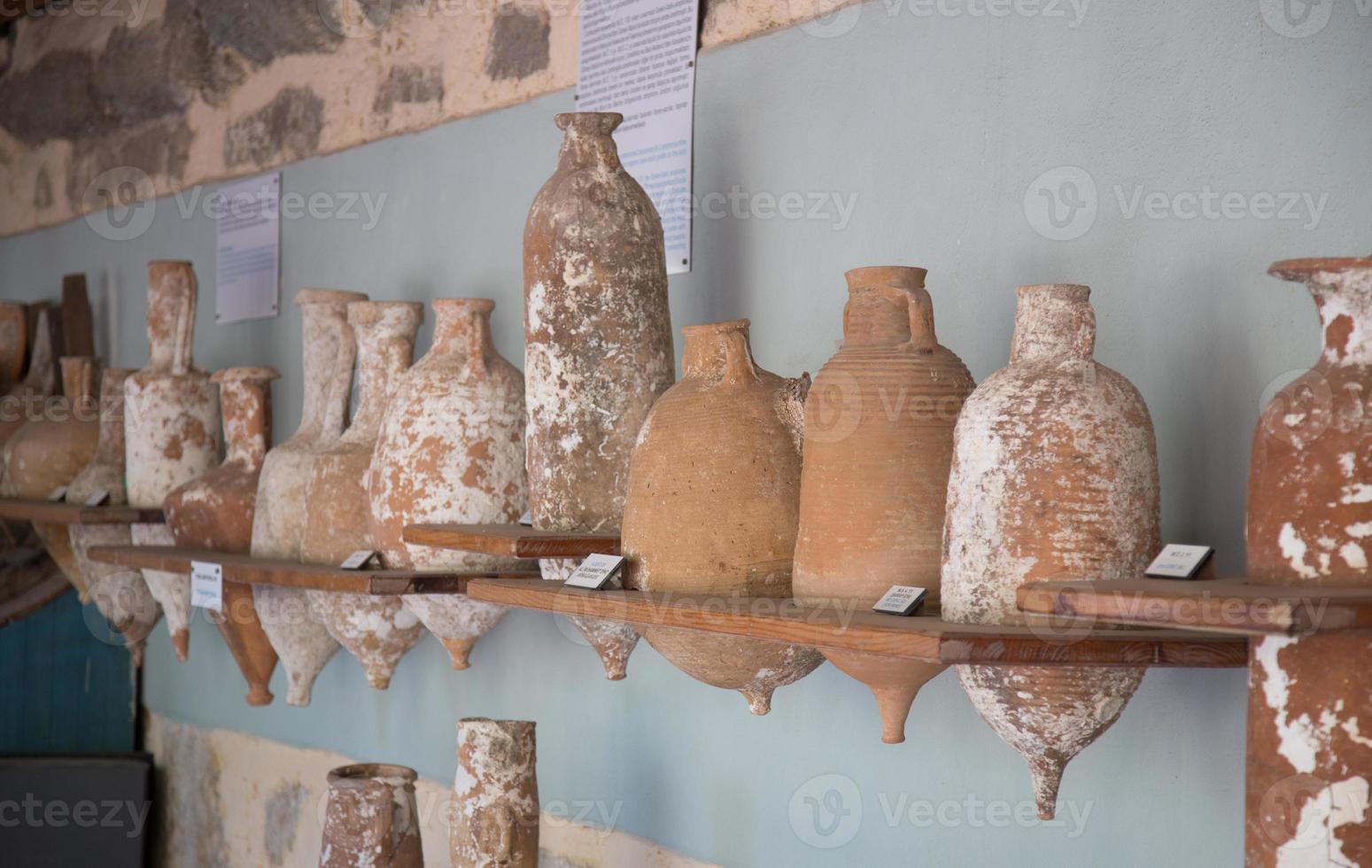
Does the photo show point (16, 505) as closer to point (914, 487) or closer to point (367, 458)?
point (367, 458)

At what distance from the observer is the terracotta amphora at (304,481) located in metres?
2.29

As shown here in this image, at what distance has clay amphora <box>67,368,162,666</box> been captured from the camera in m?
2.93

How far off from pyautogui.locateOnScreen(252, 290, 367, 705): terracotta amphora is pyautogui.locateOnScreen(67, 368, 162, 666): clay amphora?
68cm

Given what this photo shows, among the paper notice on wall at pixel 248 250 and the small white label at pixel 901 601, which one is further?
the paper notice on wall at pixel 248 250

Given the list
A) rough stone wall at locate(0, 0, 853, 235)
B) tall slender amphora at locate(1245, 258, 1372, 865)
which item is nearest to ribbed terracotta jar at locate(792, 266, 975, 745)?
tall slender amphora at locate(1245, 258, 1372, 865)

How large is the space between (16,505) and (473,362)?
4.70 feet

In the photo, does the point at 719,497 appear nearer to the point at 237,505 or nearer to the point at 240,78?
the point at 237,505

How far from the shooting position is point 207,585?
2328 millimetres

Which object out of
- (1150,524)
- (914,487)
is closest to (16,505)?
(914,487)

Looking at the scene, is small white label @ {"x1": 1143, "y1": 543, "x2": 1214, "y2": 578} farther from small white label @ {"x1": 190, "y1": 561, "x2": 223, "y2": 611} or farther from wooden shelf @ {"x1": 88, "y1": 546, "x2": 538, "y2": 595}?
small white label @ {"x1": 190, "y1": 561, "x2": 223, "y2": 611}

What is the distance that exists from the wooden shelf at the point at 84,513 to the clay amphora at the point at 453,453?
2.95 feet

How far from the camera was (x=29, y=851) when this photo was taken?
3.19m

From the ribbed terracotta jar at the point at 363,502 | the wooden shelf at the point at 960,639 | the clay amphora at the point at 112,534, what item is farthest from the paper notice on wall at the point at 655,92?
the clay amphora at the point at 112,534

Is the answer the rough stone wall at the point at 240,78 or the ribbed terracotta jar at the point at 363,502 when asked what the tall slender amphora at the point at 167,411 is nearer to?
the rough stone wall at the point at 240,78
